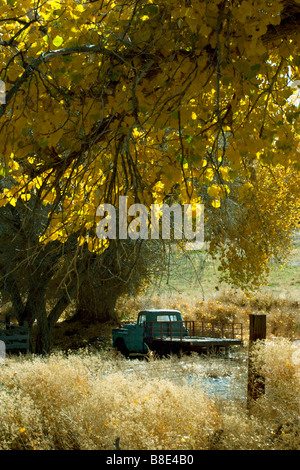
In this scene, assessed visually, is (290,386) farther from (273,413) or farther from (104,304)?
(104,304)

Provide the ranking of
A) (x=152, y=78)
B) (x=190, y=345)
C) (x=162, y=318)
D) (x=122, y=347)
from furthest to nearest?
(x=162, y=318) < (x=122, y=347) < (x=190, y=345) < (x=152, y=78)

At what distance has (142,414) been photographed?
4609 millimetres

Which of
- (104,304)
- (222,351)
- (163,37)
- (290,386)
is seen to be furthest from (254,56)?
(104,304)

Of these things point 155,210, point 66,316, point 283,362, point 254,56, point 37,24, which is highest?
point 37,24

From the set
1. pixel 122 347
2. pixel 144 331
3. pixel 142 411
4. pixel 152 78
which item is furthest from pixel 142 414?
pixel 122 347

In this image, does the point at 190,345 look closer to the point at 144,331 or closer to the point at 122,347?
the point at 144,331

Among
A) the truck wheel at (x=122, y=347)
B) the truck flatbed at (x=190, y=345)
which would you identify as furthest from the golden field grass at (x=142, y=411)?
the truck wheel at (x=122, y=347)

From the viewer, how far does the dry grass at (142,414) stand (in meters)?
4.32

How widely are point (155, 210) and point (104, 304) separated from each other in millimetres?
13485

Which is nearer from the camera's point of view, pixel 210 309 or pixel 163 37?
pixel 163 37

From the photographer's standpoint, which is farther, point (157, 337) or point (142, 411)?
point (157, 337)

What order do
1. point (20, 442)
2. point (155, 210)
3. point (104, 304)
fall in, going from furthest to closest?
point (104, 304) → point (20, 442) → point (155, 210)

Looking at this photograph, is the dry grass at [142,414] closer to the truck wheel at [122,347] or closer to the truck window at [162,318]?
the truck wheel at [122,347]

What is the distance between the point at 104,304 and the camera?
1702cm
